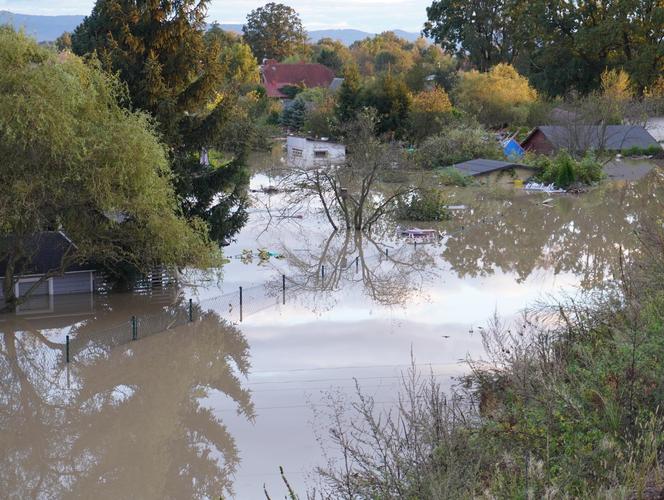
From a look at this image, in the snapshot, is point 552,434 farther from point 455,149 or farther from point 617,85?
point 617,85

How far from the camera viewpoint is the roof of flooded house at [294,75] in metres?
85.8

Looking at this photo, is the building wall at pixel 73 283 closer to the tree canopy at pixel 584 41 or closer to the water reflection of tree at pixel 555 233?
the water reflection of tree at pixel 555 233

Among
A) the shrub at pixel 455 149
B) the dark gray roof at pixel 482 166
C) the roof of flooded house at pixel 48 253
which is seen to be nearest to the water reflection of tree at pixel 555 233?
the dark gray roof at pixel 482 166

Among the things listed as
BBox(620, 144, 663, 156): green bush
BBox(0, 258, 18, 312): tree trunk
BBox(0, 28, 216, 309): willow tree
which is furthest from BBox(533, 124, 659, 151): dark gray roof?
BBox(0, 258, 18, 312): tree trunk

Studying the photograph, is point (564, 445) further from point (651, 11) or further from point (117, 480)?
point (651, 11)

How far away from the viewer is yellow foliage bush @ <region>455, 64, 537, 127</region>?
190ft

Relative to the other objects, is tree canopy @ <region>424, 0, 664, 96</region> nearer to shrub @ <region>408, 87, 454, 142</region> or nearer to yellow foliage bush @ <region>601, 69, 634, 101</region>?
yellow foliage bush @ <region>601, 69, 634, 101</region>

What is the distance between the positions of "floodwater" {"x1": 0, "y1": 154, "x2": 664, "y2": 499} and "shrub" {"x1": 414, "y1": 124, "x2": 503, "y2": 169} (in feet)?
60.2

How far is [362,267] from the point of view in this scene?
83.8 ft

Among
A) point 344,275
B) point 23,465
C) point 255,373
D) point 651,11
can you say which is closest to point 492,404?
point 255,373

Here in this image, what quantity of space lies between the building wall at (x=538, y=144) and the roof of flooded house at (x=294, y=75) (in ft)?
125

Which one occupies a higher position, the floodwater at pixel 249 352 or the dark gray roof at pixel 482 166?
the dark gray roof at pixel 482 166

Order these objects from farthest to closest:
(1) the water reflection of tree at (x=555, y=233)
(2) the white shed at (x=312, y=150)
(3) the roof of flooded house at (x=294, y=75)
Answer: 1. (3) the roof of flooded house at (x=294, y=75)
2. (2) the white shed at (x=312, y=150)
3. (1) the water reflection of tree at (x=555, y=233)

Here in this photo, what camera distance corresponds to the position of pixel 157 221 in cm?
1859
